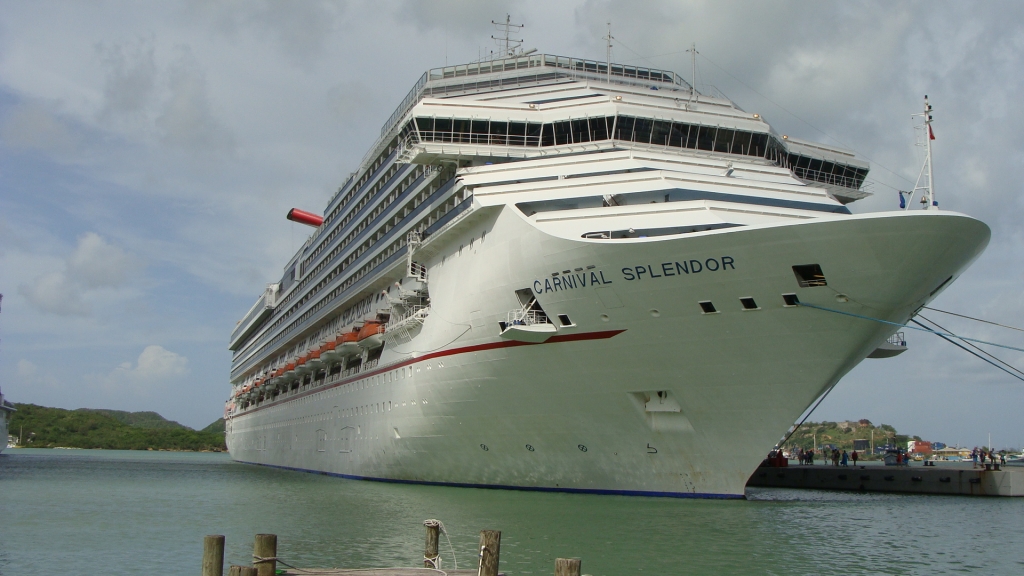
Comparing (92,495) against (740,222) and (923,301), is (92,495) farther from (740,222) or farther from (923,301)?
(923,301)

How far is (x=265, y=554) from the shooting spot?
36.1 ft

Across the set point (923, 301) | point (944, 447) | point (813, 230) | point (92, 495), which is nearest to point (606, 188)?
point (813, 230)

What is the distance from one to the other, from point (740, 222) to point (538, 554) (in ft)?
30.8

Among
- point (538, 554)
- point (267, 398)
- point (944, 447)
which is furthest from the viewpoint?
point (944, 447)

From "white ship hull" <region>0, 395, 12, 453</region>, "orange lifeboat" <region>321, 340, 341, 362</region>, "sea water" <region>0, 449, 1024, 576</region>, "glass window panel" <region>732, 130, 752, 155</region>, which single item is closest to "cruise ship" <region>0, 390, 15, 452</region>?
"white ship hull" <region>0, 395, 12, 453</region>

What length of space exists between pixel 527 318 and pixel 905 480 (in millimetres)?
18011

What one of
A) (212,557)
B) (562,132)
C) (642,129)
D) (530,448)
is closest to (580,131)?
(562,132)

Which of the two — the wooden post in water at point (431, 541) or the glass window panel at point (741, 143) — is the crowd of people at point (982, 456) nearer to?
the glass window panel at point (741, 143)

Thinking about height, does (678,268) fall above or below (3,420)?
above

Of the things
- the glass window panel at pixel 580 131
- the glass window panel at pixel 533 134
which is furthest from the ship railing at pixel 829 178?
the glass window panel at pixel 533 134

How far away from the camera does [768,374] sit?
63.5 ft

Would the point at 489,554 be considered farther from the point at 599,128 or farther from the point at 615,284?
the point at 599,128

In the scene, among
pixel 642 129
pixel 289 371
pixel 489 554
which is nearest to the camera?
pixel 489 554

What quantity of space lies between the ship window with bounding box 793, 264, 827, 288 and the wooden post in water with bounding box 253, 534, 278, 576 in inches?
471
